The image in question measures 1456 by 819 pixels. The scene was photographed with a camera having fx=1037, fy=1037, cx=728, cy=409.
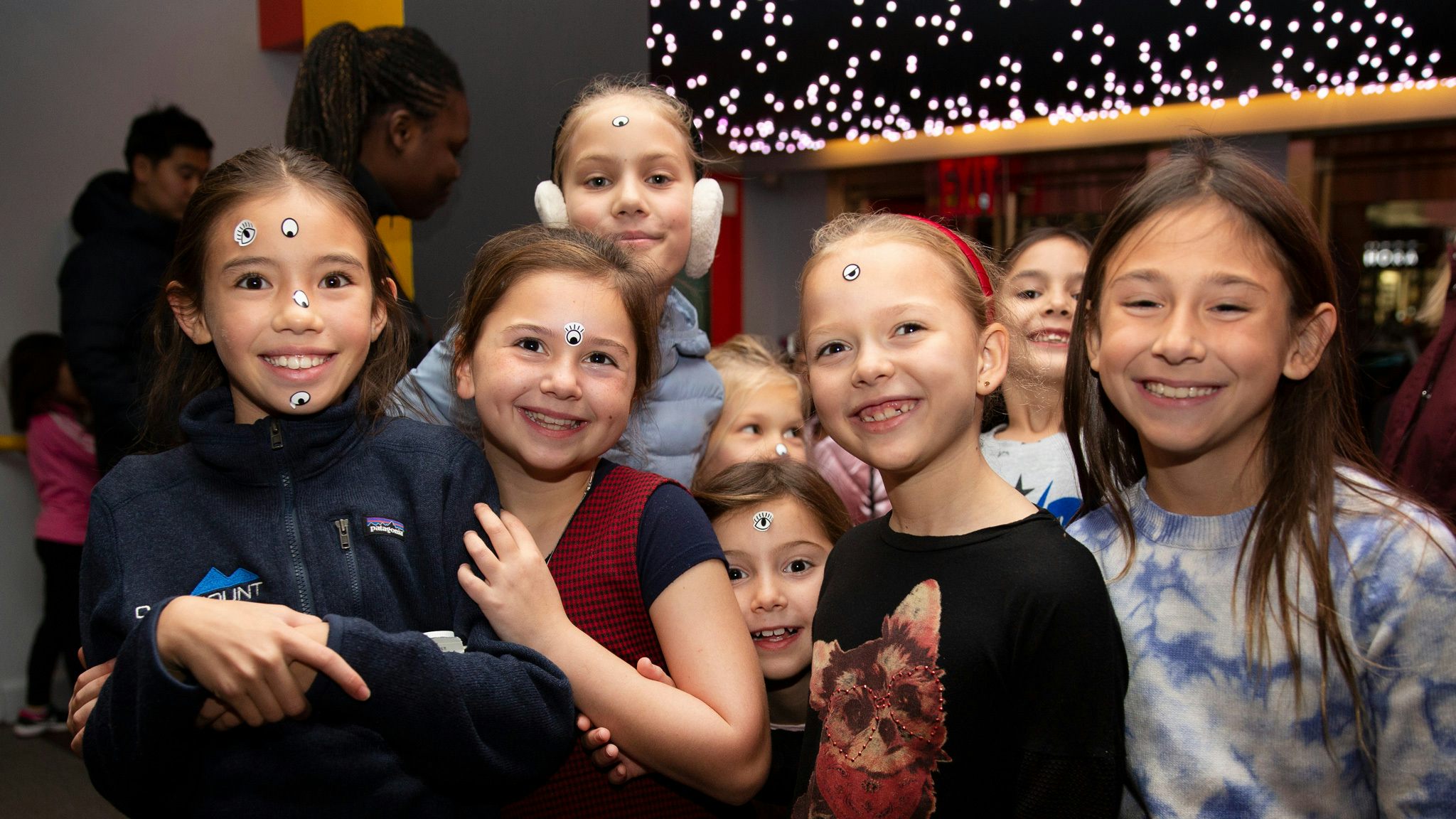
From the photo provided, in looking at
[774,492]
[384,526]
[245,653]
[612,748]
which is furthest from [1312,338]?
[245,653]

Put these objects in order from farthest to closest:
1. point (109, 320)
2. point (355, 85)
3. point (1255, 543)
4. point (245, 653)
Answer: point (109, 320) < point (355, 85) < point (1255, 543) < point (245, 653)

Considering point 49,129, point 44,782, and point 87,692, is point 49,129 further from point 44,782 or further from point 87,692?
point 87,692

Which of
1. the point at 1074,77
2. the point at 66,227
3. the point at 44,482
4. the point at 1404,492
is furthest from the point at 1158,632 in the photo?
the point at 1074,77

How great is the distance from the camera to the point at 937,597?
129 cm

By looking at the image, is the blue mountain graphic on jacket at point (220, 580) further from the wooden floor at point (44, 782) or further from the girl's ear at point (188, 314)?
the wooden floor at point (44, 782)

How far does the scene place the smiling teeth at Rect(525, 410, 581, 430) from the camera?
1.44 meters

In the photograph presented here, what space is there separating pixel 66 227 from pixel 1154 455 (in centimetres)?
462

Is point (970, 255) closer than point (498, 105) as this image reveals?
Yes

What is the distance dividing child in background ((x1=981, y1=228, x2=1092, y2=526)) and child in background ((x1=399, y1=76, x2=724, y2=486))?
601 mm

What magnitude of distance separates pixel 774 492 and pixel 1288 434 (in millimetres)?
853

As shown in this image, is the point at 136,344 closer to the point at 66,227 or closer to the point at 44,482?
the point at 44,482

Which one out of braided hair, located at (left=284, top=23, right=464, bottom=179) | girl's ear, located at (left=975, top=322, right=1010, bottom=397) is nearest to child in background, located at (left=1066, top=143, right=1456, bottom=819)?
girl's ear, located at (left=975, top=322, right=1010, bottom=397)

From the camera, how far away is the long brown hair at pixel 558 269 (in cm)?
150

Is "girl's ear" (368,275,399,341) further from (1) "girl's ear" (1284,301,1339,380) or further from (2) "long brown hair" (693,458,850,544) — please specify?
(1) "girl's ear" (1284,301,1339,380)
